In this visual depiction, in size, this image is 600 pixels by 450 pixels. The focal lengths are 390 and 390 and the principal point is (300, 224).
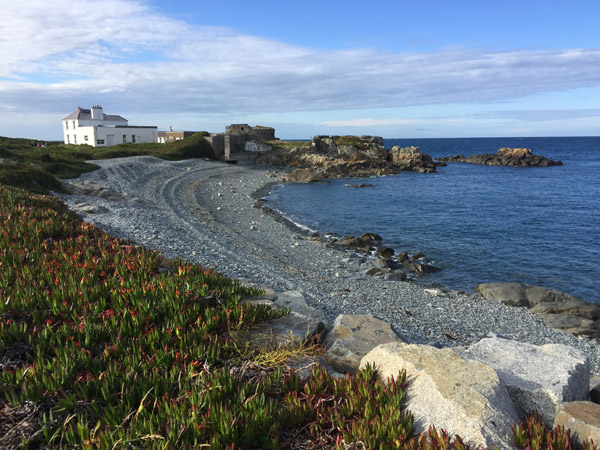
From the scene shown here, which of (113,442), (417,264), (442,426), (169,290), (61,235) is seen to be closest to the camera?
(113,442)

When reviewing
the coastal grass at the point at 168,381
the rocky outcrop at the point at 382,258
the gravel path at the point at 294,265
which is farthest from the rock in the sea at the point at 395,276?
the coastal grass at the point at 168,381

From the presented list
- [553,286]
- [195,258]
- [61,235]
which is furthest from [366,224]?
[61,235]

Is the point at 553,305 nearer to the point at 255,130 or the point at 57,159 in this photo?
the point at 57,159

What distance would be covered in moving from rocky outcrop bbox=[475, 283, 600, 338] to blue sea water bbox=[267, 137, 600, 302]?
1.35 m

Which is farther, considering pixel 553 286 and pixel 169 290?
pixel 553 286

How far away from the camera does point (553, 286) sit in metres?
18.5

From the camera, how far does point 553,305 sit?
15.8 meters

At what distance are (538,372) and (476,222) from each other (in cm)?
2927

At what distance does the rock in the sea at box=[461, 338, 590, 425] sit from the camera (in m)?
4.75

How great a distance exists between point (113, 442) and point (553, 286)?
2024 centimetres

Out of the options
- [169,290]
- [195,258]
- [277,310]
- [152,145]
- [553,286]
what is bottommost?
[553,286]

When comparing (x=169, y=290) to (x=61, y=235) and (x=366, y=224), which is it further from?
(x=366, y=224)

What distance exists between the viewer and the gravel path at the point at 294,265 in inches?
522

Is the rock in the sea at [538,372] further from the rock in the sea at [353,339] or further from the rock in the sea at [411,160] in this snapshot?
the rock in the sea at [411,160]
